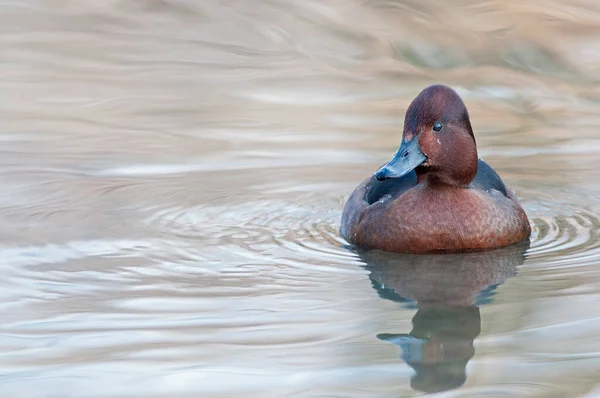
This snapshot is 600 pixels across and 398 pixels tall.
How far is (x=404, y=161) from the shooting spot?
6.80 m

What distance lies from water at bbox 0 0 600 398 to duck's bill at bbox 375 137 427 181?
1.61 ft

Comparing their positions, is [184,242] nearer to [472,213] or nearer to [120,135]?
[472,213]

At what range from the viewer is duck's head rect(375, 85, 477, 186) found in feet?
22.5

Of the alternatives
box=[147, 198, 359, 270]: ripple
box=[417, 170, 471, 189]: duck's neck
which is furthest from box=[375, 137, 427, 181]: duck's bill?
box=[147, 198, 359, 270]: ripple

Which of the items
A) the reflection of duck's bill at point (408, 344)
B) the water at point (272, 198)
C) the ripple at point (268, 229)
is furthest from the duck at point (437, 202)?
the reflection of duck's bill at point (408, 344)

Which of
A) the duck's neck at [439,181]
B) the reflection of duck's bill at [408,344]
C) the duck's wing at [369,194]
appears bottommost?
the reflection of duck's bill at [408,344]

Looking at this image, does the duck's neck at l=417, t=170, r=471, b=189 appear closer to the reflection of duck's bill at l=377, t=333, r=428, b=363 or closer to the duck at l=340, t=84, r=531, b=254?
the duck at l=340, t=84, r=531, b=254

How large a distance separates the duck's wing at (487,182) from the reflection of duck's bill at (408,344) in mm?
2305

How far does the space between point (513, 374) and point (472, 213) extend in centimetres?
240

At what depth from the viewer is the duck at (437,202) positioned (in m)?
6.82

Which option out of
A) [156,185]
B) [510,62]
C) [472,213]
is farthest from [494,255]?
[510,62]

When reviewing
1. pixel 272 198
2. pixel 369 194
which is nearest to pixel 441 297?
pixel 369 194

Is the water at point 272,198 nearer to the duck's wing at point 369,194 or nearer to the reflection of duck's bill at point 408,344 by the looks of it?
the reflection of duck's bill at point 408,344

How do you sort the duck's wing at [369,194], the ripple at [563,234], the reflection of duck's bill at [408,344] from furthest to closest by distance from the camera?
the duck's wing at [369,194]
the ripple at [563,234]
the reflection of duck's bill at [408,344]
